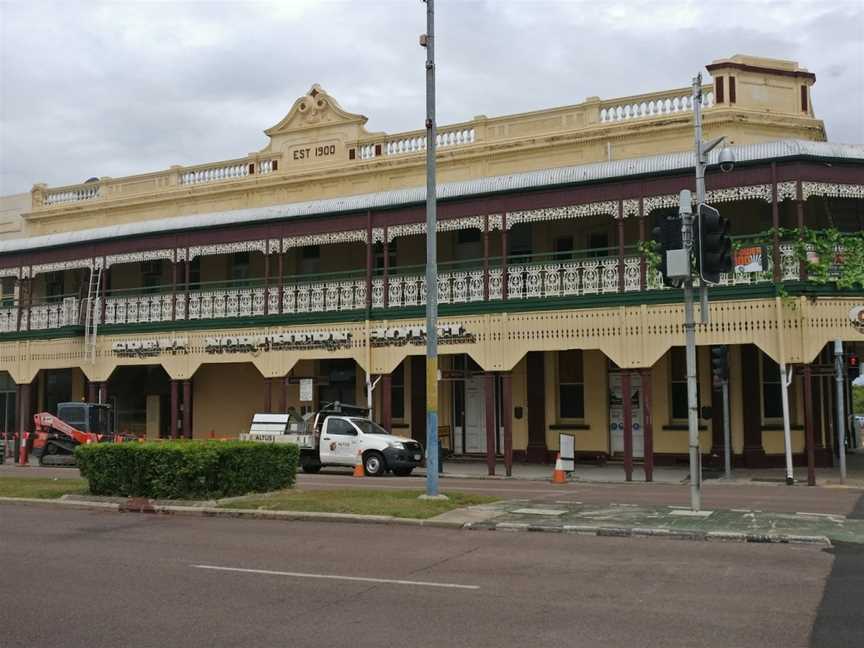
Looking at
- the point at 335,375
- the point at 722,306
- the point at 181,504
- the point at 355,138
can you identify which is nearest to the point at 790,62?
the point at 722,306

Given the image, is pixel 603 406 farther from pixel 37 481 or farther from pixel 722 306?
pixel 37 481

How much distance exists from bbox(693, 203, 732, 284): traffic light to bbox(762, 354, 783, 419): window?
1242 centimetres

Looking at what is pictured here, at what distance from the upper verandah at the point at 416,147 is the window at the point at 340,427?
954cm

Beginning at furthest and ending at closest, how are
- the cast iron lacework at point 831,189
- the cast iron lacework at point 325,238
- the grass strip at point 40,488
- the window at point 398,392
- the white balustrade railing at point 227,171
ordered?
1. the white balustrade railing at point 227,171
2. the window at point 398,392
3. the cast iron lacework at point 325,238
4. the cast iron lacework at point 831,189
5. the grass strip at point 40,488

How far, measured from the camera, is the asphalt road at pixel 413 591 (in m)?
7.28

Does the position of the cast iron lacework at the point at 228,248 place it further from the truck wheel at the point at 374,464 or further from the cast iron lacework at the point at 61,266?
the truck wheel at the point at 374,464

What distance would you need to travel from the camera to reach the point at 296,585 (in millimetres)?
9312

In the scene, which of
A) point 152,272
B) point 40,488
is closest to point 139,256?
point 152,272

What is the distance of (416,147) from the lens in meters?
30.9

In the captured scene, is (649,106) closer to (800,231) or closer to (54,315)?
(800,231)

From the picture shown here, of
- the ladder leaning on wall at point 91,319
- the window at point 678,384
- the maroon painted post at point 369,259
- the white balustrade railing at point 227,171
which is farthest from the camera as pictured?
the white balustrade railing at point 227,171

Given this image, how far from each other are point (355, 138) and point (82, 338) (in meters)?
11.8

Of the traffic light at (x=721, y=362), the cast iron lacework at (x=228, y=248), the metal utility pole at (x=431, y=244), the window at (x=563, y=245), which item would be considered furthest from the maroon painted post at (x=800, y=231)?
the cast iron lacework at (x=228, y=248)

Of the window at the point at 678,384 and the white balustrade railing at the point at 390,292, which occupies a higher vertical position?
the white balustrade railing at the point at 390,292
